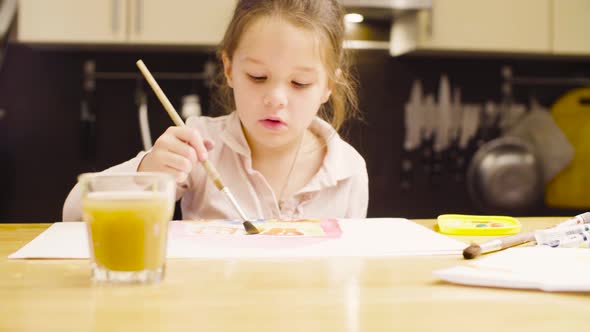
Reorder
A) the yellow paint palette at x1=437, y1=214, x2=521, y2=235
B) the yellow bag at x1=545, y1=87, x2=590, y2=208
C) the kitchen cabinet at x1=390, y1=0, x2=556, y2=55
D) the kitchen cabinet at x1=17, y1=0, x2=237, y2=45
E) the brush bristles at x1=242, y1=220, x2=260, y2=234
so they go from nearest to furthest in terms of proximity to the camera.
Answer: the brush bristles at x1=242, y1=220, x2=260, y2=234
the yellow paint palette at x1=437, y1=214, x2=521, y2=235
the kitchen cabinet at x1=17, y1=0, x2=237, y2=45
the kitchen cabinet at x1=390, y1=0, x2=556, y2=55
the yellow bag at x1=545, y1=87, x2=590, y2=208

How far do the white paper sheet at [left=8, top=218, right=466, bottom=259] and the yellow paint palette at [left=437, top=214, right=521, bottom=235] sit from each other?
0.26ft

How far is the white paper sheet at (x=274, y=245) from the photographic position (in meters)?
0.71

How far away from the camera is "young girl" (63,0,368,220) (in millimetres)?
1162

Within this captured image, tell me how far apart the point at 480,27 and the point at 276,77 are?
5.05 ft

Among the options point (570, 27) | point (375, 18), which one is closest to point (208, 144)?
point (375, 18)

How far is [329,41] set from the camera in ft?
4.31

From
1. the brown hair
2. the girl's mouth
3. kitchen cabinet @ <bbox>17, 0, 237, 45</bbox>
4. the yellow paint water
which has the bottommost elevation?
the yellow paint water

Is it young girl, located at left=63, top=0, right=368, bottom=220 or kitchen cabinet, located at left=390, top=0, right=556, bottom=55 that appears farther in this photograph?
kitchen cabinet, located at left=390, top=0, right=556, bottom=55

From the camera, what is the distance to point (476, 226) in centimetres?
98

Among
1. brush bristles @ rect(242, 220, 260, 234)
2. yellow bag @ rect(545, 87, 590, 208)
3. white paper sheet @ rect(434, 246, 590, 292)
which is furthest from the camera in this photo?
yellow bag @ rect(545, 87, 590, 208)

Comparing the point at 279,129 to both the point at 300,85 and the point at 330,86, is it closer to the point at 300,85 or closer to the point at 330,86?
the point at 300,85

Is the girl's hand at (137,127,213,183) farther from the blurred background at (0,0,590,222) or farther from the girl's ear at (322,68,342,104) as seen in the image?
the blurred background at (0,0,590,222)

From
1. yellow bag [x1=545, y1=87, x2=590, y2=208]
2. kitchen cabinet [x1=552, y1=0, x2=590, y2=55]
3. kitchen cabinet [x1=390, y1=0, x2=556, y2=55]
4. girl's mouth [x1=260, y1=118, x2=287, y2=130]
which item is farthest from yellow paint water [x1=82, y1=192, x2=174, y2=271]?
yellow bag [x1=545, y1=87, x2=590, y2=208]

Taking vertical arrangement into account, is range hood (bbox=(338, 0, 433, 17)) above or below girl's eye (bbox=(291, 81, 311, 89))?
above
